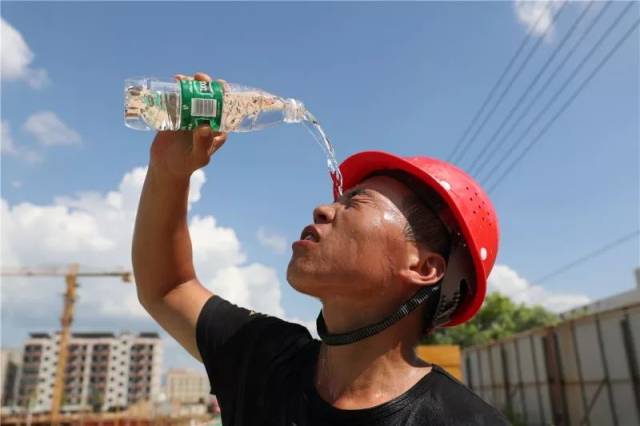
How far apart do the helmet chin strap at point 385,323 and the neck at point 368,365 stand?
0.17 ft

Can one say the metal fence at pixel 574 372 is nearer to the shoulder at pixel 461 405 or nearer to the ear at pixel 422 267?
the ear at pixel 422 267

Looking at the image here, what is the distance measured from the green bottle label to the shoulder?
1418mm

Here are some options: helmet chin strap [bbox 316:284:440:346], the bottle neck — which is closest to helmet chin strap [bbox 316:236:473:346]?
helmet chin strap [bbox 316:284:440:346]

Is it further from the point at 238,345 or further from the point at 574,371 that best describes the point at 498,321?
the point at 238,345

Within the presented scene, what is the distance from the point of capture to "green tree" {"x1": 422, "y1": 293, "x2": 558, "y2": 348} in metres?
44.2

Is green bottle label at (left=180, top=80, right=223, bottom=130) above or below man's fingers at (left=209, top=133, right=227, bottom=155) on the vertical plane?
above

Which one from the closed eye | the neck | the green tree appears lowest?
the neck

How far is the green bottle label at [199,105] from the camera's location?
229 cm

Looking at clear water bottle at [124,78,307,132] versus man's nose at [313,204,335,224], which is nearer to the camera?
man's nose at [313,204,335,224]

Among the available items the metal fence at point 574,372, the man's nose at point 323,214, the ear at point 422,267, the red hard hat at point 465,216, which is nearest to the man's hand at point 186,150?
the man's nose at point 323,214

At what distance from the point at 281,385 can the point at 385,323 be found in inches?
20.0

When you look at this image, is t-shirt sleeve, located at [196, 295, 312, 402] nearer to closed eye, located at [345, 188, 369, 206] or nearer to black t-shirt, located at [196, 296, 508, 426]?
black t-shirt, located at [196, 296, 508, 426]

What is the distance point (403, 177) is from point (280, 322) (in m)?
0.88

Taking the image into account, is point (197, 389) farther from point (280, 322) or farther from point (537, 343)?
point (280, 322)
